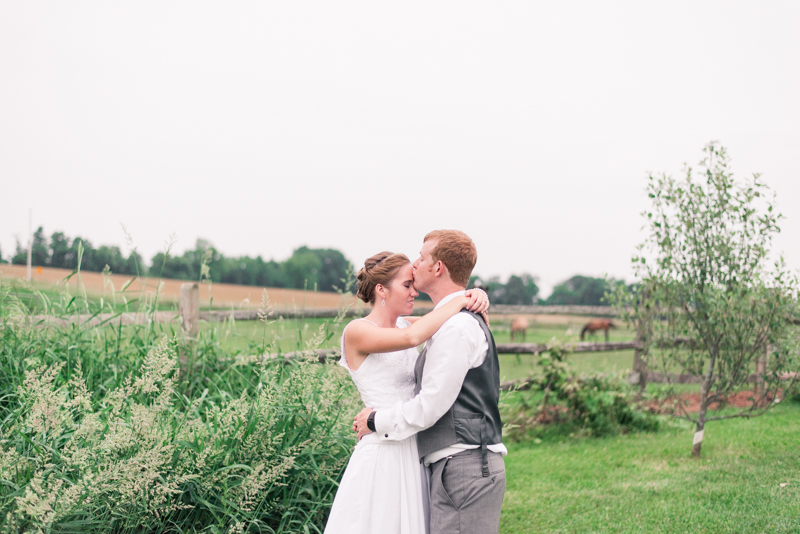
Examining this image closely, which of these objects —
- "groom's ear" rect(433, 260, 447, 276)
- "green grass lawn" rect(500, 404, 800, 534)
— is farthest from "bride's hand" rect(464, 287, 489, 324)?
"green grass lawn" rect(500, 404, 800, 534)

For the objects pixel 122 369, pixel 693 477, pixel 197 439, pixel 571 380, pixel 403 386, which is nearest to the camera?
pixel 403 386

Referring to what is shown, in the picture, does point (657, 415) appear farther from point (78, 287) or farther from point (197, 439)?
point (78, 287)

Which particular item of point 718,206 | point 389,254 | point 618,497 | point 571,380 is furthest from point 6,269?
point 718,206

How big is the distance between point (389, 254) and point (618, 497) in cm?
365

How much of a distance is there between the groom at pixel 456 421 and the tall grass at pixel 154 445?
929mm

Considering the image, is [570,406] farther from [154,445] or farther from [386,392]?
[154,445]

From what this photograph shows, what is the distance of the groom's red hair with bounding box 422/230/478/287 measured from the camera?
2.61 meters

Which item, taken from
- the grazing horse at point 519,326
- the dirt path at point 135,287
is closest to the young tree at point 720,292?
the dirt path at point 135,287

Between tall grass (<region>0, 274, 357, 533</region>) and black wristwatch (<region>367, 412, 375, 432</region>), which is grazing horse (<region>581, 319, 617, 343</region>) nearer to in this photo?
tall grass (<region>0, 274, 357, 533</region>)

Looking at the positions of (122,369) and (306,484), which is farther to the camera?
(122,369)

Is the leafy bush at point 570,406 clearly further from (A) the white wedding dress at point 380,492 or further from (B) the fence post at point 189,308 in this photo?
(A) the white wedding dress at point 380,492

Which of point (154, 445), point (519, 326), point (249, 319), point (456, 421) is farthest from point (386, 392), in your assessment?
point (519, 326)

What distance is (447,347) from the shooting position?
2396 mm

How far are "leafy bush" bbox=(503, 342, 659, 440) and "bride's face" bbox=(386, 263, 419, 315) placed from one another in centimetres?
494
